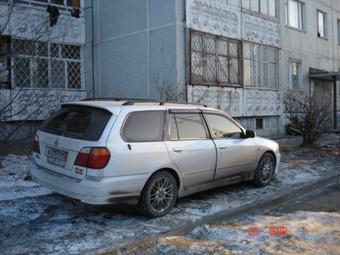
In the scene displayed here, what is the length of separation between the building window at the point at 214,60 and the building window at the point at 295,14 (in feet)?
17.8

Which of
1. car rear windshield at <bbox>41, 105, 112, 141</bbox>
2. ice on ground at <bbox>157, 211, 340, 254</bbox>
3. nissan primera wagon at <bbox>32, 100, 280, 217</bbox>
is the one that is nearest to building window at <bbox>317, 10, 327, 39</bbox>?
nissan primera wagon at <bbox>32, 100, 280, 217</bbox>

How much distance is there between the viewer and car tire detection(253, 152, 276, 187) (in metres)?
7.27

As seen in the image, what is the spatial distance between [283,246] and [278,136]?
12.9 metres

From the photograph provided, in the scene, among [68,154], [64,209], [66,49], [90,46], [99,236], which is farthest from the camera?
[90,46]

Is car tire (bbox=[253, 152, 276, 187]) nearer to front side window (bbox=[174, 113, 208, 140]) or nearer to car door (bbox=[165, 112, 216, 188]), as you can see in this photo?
car door (bbox=[165, 112, 216, 188])

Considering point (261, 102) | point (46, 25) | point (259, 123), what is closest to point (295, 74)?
point (261, 102)

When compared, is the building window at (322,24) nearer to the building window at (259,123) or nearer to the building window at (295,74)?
the building window at (295,74)

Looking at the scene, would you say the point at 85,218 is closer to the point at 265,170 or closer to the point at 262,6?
the point at 265,170

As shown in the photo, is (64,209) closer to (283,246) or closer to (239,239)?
(239,239)

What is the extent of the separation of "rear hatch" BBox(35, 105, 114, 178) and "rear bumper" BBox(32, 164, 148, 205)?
0.10m

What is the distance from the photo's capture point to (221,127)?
6.65 m

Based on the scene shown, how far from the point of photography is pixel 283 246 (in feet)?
14.3

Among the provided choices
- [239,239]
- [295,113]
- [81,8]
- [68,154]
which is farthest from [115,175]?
[81,8]

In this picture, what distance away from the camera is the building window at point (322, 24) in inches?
838
